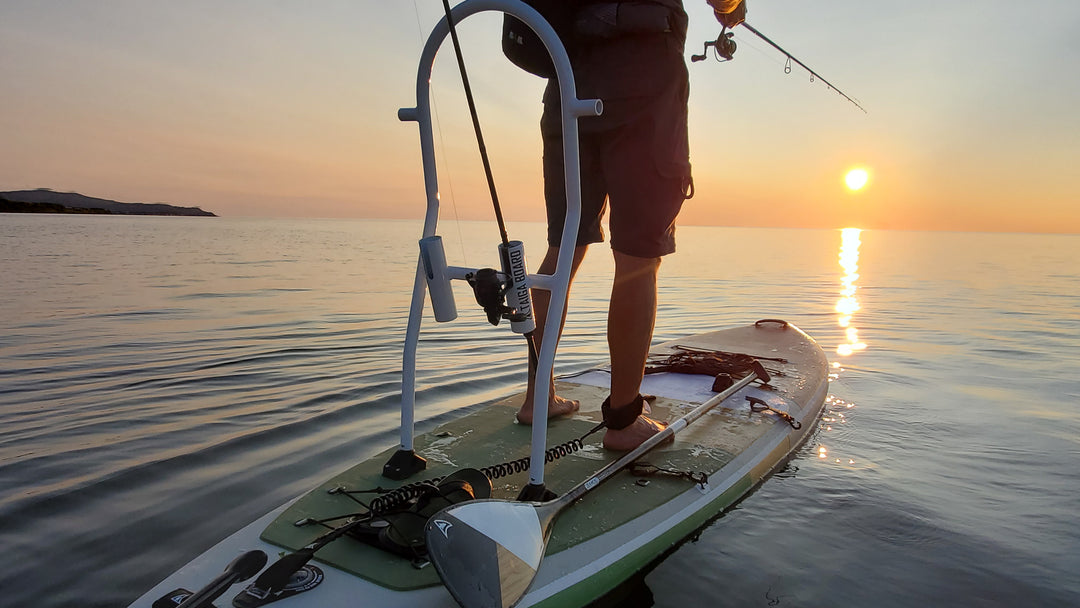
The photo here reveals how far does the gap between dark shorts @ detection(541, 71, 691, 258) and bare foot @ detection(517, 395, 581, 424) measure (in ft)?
3.32

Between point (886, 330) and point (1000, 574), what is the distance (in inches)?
309

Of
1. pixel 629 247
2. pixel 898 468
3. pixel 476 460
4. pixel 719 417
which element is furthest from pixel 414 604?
pixel 898 468

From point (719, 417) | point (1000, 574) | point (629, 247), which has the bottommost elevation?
point (1000, 574)

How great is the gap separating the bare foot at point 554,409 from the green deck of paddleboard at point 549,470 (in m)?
0.05

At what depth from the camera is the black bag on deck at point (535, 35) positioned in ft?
8.28

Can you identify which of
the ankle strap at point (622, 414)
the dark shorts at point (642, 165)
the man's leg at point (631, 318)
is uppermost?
the dark shorts at point (642, 165)

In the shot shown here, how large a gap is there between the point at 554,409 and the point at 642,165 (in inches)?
57.0

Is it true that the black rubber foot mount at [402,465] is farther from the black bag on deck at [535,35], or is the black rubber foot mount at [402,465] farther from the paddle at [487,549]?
the black bag on deck at [535,35]

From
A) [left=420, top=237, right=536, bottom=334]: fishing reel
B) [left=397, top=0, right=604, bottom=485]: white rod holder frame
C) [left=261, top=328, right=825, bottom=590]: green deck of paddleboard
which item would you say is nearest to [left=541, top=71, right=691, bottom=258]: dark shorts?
[left=397, top=0, right=604, bottom=485]: white rod holder frame

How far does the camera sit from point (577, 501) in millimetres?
2227

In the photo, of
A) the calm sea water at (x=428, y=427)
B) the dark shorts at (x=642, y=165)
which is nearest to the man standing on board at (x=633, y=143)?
the dark shorts at (x=642, y=165)

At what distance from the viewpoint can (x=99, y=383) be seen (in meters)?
5.04

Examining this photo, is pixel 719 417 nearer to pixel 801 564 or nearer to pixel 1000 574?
pixel 801 564

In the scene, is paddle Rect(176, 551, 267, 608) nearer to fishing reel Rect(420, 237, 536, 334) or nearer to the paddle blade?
the paddle blade
